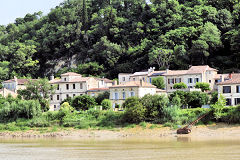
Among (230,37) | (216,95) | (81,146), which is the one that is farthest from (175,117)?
(230,37)

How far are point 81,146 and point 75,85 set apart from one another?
3516 centimetres

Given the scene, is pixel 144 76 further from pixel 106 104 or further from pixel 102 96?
pixel 106 104

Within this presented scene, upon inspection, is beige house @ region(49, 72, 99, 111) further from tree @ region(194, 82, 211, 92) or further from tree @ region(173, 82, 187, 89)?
tree @ region(194, 82, 211, 92)

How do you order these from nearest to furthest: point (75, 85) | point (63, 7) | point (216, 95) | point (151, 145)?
point (151, 145)
point (216, 95)
point (75, 85)
point (63, 7)

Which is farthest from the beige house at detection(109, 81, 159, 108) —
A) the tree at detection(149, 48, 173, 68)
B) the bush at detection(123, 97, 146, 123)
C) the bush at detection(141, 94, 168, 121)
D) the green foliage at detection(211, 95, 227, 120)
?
the tree at detection(149, 48, 173, 68)

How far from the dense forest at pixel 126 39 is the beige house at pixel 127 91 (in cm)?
2404

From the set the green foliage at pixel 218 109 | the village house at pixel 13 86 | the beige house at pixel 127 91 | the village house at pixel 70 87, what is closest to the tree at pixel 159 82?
the beige house at pixel 127 91

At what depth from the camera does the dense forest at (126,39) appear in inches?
3629

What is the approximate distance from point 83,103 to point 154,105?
14917mm

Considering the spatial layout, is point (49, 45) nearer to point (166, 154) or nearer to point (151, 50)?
point (151, 50)

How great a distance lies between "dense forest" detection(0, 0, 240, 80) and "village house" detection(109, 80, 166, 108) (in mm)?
24013

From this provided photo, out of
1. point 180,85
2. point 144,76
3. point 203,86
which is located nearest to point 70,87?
point 144,76

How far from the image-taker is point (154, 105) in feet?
189

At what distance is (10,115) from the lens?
67.2 meters
